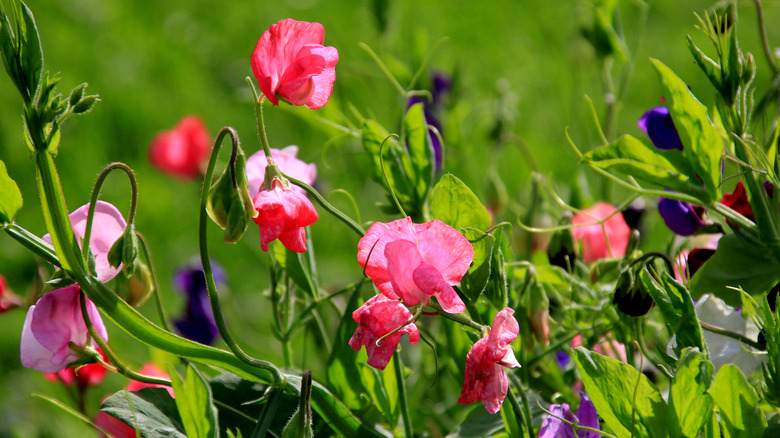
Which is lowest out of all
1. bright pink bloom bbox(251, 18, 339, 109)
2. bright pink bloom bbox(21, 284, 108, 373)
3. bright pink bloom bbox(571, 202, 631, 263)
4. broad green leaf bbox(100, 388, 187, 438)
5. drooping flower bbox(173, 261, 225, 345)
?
drooping flower bbox(173, 261, 225, 345)

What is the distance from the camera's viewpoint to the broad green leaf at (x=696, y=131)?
495 millimetres

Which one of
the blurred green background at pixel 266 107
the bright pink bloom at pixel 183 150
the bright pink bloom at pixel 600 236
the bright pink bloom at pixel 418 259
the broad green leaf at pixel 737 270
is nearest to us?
the bright pink bloom at pixel 418 259

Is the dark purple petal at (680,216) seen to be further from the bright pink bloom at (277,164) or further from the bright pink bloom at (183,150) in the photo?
the bright pink bloom at (183,150)

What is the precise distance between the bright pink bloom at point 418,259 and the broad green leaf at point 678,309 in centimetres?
13

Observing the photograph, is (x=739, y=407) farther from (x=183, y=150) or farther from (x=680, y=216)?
(x=183, y=150)

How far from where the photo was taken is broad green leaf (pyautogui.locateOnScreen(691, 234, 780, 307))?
52 centimetres

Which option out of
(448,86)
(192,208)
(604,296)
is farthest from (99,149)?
(604,296)

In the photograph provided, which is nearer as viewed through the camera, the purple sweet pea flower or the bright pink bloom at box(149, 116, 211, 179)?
the purple sweet pea flower

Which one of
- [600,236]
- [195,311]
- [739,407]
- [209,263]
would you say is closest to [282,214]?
[209,263]

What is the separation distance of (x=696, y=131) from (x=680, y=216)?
0.11 metres

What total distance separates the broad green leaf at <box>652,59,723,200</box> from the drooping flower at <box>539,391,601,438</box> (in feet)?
0.51

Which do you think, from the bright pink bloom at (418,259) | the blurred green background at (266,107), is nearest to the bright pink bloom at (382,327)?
the bright pink bloom at (418,259)

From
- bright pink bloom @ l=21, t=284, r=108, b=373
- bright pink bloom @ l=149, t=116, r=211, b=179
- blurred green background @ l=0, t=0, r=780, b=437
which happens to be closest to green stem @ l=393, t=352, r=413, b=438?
bright pink bloom @ l=21, t=284, r=108, b=373

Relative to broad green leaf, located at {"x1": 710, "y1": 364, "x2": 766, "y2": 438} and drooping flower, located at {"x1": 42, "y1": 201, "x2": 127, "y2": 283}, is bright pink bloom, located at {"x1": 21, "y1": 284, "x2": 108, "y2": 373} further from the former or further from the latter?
broad green leaf, located at {"x1": 710, "y1": 364, "x2": 766, "y2": 438}
